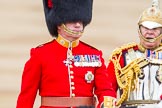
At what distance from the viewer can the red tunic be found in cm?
480

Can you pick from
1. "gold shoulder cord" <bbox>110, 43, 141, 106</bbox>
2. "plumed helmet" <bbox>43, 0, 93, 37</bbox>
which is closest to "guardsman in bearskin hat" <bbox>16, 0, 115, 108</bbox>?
"plumed helmet" <bbox>43, 0, 93, 37</bbox>

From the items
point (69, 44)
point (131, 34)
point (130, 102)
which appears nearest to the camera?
point (69, 44)

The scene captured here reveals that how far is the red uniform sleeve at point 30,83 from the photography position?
15.7 feet

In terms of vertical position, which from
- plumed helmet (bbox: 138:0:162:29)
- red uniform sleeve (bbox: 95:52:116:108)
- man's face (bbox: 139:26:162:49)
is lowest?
red uniform sleeve (bbox: 95:52:116:108)

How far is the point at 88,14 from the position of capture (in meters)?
4.96

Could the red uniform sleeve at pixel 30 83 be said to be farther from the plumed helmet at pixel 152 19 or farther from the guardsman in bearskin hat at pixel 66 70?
the plumed helmet at pixel 152 19

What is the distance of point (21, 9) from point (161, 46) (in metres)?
3.56

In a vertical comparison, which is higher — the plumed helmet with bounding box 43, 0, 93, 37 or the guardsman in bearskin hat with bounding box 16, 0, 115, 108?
the plumed helmet with bounding box 43, 0, 93, 37

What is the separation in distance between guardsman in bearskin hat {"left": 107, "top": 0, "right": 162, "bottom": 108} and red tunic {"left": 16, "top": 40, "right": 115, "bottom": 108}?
76 cm

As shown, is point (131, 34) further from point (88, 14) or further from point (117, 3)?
point (88, 14)

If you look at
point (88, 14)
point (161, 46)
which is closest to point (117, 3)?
point (161, 46)

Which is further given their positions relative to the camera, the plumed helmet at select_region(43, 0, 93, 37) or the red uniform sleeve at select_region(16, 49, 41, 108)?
the plumed helmet at select_region(43, 0, 93, 37)

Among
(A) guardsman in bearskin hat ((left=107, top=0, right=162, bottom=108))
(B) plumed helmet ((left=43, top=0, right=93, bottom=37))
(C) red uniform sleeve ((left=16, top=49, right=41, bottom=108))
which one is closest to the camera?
(C) red uniform sleeve ((left=16, top=49, right=41, bottom=108))

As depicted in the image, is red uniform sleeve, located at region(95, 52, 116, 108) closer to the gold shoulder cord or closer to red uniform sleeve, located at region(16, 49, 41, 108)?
red uniform sleeve, located at region(16, 49, 41, 108)
